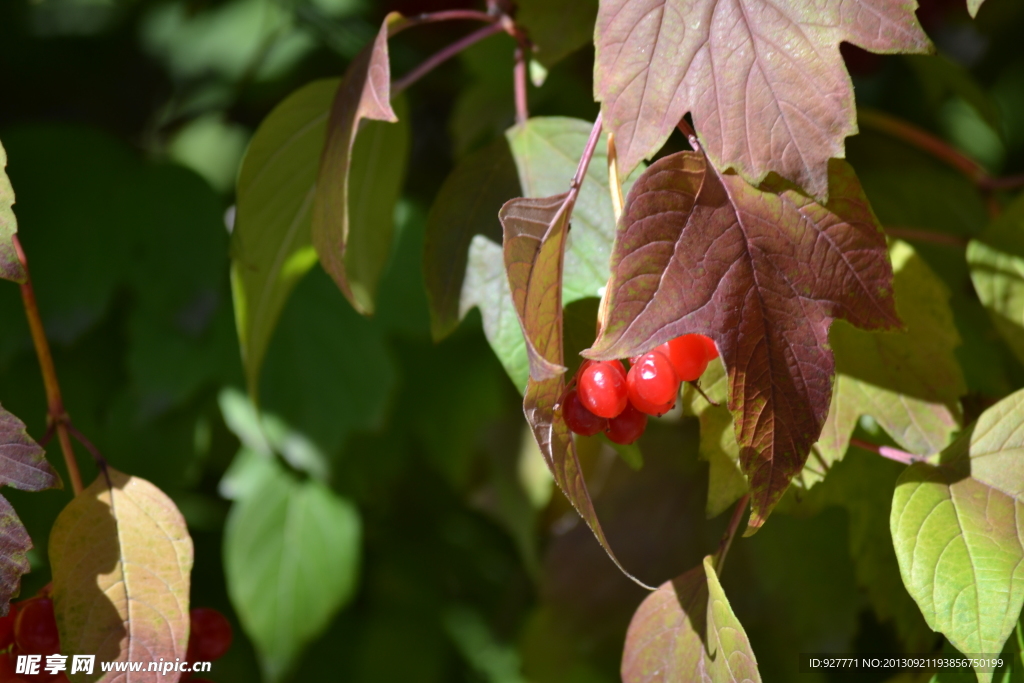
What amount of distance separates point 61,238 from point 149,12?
43 centimetres

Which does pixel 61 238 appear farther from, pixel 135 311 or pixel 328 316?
pixel 328 316

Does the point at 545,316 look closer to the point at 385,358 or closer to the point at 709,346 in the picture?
the point at 709,346

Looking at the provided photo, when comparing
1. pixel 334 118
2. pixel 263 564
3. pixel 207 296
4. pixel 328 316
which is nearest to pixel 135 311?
pixel 207 296

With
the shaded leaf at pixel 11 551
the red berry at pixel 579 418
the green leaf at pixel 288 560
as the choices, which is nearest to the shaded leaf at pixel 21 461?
the shaded leaf at pixel 11 551

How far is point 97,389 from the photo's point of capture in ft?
2.75

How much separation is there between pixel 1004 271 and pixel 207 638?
1.83 ft

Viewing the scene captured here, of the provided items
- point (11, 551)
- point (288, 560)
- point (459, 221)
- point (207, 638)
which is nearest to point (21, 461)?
point (11, 551)

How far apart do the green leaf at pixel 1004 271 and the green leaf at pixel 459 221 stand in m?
0.31

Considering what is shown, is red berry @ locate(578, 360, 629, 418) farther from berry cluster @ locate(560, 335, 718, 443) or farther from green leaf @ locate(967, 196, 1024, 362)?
green leaf @ locate(967, 196, 1024, 362)

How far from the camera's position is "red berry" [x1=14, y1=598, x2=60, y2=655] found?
433mm

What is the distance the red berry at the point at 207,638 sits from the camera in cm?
50

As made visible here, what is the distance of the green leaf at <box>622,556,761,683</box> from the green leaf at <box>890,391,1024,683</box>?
0.09 metres

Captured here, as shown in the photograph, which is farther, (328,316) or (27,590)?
(328,316)

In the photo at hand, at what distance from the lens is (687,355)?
1.28 ft
